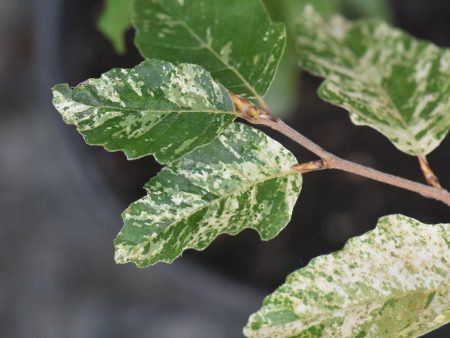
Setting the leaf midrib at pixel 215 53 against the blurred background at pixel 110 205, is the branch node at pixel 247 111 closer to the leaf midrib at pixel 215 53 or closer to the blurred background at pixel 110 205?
the leaf midrib at pixel 215 53

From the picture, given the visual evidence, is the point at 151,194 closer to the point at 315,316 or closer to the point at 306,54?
the point at 315,316

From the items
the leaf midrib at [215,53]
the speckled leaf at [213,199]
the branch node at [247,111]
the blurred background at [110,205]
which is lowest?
the blurred background at [110,205]

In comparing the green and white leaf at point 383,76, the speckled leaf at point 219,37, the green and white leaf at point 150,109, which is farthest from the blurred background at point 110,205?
the green and white leaf at point 150,109

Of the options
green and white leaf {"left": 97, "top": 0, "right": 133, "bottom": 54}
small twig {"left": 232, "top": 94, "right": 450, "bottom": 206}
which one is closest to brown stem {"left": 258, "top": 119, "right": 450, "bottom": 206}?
small twig {"left": 232, "top": 94, "right": 450, "bottom": 206}

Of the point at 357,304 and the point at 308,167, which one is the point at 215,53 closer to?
the point at 308,167

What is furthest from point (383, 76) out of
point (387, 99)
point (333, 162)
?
point (333, 162)

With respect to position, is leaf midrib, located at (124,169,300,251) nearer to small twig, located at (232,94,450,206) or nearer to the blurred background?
small twig, located at (232,94,450,206)

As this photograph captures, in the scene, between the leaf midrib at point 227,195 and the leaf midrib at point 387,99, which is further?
the leaf midrib at point 387,99
